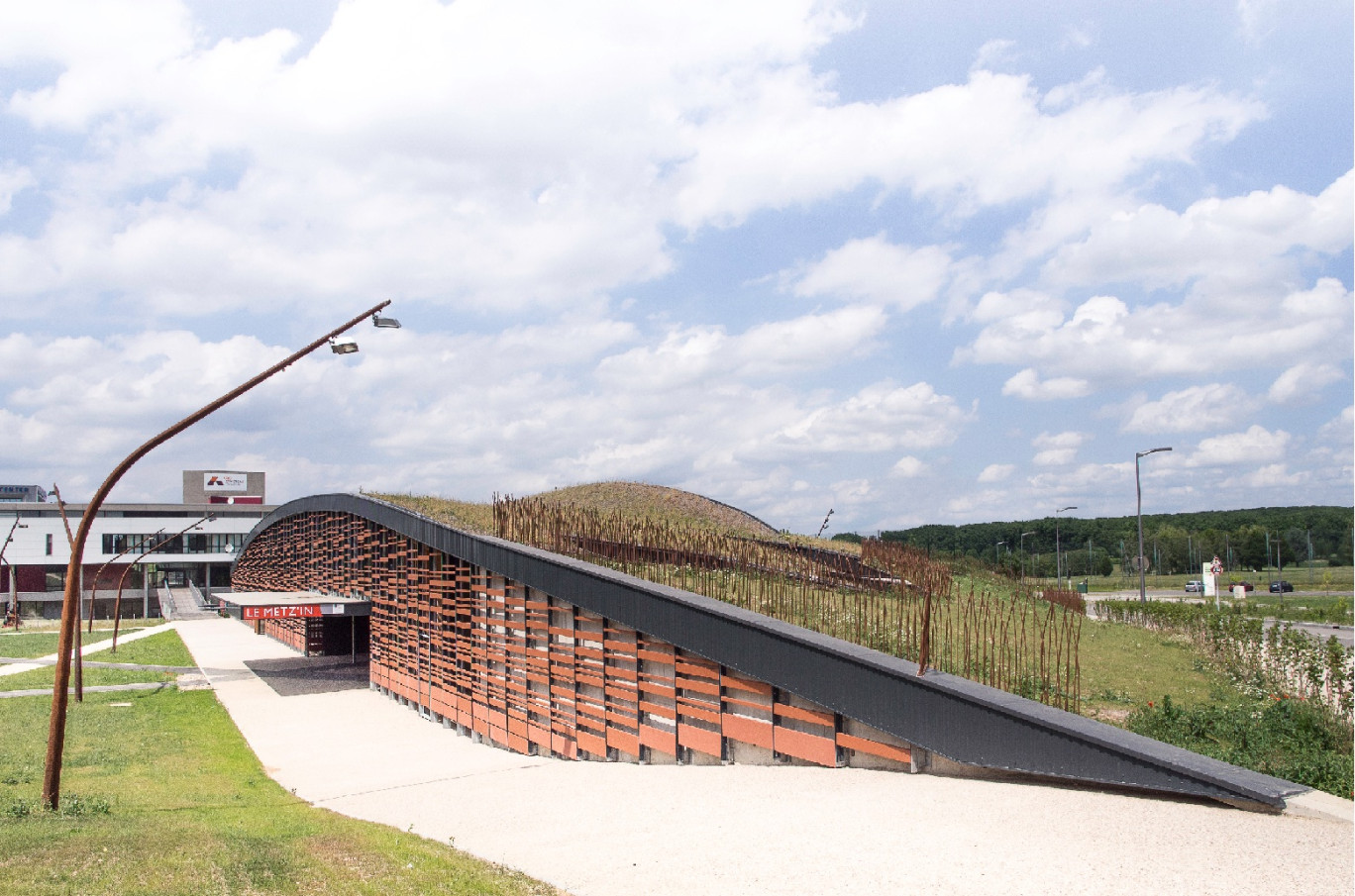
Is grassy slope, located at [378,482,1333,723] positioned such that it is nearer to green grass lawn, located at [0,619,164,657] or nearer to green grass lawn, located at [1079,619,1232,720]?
green grass lawn, located at [1079,619,1232,720]

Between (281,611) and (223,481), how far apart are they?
241 feet

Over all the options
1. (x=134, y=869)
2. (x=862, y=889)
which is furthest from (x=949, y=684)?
(x=134, y=869)

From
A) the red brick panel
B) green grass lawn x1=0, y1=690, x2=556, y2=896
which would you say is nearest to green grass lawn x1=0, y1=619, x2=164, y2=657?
the red brick panel

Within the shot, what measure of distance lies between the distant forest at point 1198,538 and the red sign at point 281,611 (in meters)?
17.8

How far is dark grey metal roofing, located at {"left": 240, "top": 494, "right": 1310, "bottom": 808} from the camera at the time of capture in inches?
341

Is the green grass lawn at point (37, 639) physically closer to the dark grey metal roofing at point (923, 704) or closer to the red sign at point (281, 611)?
the red sign at point (281, 611)

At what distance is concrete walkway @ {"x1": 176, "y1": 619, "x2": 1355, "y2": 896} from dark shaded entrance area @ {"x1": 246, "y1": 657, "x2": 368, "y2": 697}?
16.7m

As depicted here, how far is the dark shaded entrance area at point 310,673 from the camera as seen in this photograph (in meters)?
30.1

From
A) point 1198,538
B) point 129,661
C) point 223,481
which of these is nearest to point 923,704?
point 1198,538

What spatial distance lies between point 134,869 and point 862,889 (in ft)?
20.9

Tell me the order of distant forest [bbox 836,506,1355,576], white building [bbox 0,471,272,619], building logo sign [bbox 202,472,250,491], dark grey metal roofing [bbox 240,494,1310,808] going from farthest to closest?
building logo sign [bbox 202,472,250,491], white building [bbox 0,471,272,619], distant forest [bbox 836,506,1355,576], dark grey metal roofing [bbox 240,494,1310,808]

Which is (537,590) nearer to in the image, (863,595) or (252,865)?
(863,595)

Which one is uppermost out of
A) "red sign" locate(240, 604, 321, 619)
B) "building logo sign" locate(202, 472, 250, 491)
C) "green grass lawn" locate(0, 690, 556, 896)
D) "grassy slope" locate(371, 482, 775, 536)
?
"building logo sign" locate(202, 472, 250, 491)

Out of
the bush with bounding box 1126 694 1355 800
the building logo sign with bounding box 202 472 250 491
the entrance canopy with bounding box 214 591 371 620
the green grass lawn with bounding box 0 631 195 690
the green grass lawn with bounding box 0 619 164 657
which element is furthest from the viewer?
the building logo sign with bounding box 202 472 250 491
